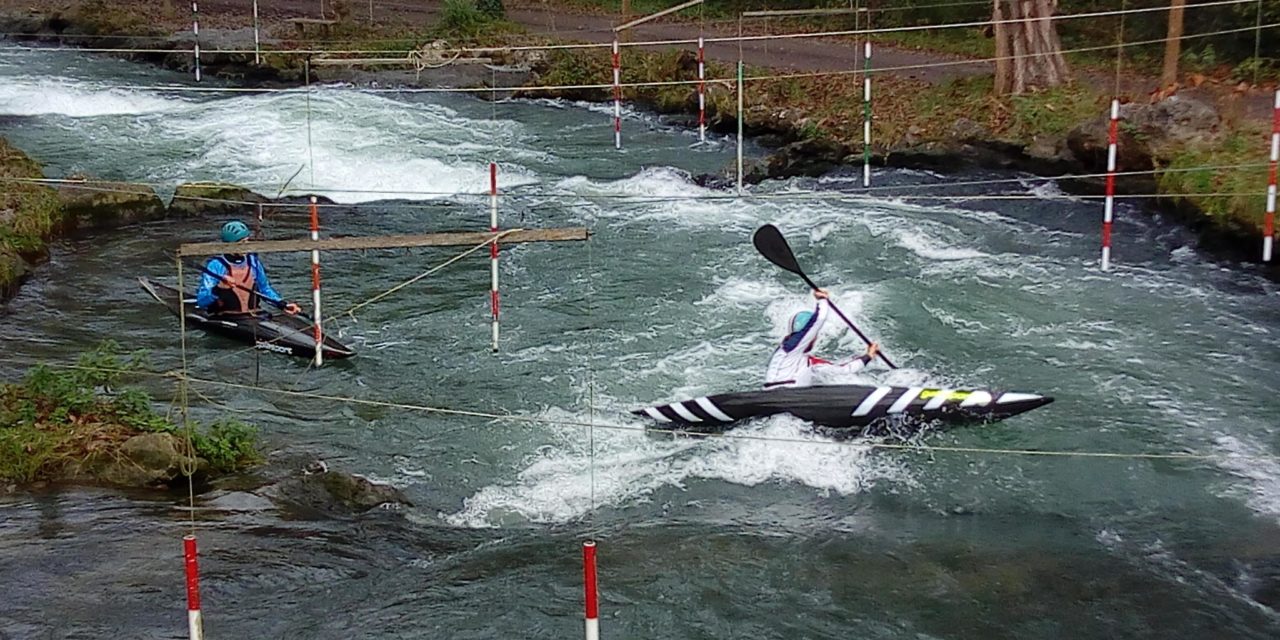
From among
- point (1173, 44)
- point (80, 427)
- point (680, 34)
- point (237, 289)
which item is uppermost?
point (680, 34)

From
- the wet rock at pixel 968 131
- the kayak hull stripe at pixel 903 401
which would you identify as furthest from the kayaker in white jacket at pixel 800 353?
the wet rock at pixel 968 131

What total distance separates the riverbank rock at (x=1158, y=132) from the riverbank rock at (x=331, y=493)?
9.23m

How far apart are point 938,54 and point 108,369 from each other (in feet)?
50.4

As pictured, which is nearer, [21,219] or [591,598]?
[591,598]

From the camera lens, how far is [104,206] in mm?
14242

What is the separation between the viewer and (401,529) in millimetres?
7285

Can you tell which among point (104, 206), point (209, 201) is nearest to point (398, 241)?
point (209, 201)

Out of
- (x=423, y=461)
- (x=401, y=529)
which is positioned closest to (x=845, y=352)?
(x=423, y=461)

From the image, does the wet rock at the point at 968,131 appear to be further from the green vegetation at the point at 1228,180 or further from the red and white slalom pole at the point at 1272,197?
the red and white slalom pole at the point at 1272,197

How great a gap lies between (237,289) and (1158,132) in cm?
921

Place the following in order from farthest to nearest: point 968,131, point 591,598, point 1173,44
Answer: point 968,131, point 1173,44, point 591,598

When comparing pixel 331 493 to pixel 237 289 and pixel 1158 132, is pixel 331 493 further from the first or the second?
pixel 1158 132

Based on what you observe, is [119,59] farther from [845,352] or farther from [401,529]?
[401,529]

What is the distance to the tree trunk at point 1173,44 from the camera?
1445 cm
